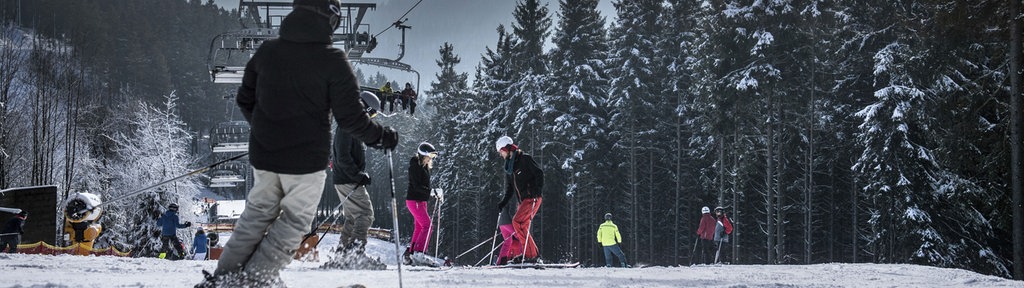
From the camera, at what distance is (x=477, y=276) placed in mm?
6695

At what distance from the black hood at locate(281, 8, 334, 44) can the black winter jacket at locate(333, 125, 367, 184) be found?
297 centimetres

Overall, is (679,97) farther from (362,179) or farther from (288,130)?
(288,130)

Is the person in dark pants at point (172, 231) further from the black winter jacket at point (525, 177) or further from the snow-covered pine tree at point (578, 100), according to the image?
the snow-covered pine tree at point (578, 100)

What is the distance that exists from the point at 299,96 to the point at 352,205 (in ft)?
10.9

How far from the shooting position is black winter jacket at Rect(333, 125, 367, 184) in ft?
23.4

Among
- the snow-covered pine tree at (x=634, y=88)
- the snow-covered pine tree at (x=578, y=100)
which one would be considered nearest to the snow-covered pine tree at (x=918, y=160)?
the snow-covered pine tree at (x=634, y=88)

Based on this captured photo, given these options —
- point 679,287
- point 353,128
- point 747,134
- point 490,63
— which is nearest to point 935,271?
point 679,287

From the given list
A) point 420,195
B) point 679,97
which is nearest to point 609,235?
point 420,195

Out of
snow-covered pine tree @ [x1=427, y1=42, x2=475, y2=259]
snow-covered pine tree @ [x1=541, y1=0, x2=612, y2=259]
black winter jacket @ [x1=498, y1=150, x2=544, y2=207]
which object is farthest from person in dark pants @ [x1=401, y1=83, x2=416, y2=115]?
snow-covered pine tree @ [x1=427, y1=42, x2=475, y2=259]

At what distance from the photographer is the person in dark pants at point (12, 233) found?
11.7 meters

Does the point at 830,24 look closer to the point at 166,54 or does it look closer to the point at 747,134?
the point at 747,134

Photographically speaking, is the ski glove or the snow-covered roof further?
the snow-covered roof

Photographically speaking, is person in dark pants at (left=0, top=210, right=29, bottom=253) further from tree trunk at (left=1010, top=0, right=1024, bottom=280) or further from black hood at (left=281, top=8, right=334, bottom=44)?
tree trunk at (left=1010, top=0, right=1024, bottom=280)

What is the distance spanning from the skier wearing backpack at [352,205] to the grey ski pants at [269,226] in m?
2.72
